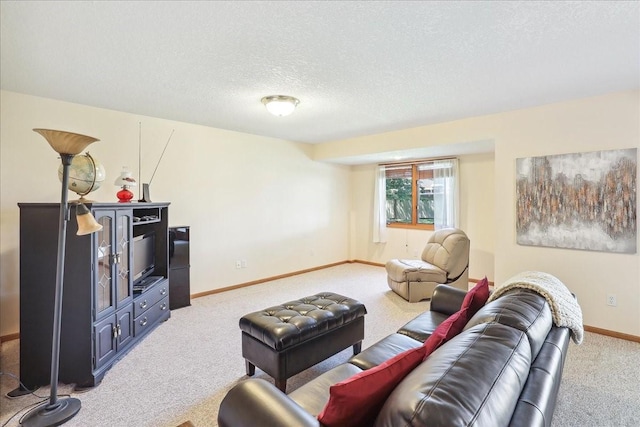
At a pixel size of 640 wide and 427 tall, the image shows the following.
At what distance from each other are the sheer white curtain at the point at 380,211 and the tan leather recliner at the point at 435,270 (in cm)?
173

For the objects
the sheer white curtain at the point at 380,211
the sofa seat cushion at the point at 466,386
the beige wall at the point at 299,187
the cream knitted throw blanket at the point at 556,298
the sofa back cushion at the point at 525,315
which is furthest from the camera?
the sheer white curtain at the point at 380,211

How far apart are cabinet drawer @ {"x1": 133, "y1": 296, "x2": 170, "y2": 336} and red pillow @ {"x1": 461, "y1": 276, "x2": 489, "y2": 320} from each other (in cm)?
281

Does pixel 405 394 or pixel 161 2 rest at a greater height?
pixel 161 2

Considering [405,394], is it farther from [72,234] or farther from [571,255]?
[571,255]

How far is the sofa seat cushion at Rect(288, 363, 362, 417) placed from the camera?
1.44 metres

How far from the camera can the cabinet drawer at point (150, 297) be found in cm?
297

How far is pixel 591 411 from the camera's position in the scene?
2.02m

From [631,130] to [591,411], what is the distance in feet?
8.43

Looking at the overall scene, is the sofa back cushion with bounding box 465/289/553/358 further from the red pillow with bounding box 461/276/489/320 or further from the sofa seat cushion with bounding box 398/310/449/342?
the sofa seat cushion with bounding box 398/310/449/342

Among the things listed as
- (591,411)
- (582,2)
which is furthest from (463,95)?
(591,411)

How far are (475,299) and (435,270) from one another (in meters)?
2.48

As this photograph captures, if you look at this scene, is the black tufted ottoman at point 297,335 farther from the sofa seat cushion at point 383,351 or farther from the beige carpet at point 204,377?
the sofa seat cushion at point 383,351

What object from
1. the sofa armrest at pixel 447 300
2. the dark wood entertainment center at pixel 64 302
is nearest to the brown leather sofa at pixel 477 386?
the sofa armrest at pixel 447 300

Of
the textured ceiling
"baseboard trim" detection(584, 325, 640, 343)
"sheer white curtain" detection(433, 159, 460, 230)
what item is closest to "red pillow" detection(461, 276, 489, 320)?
the textured ceiling
